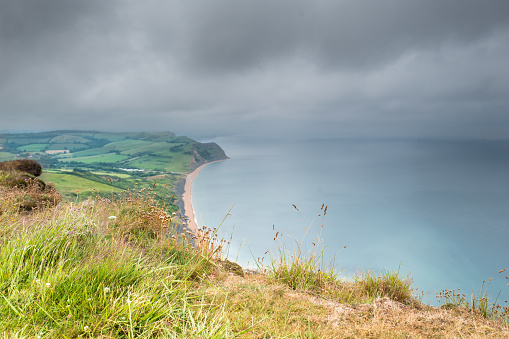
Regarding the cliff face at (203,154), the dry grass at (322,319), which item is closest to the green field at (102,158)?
the cliff face at (203,154)

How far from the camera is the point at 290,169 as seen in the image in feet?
558

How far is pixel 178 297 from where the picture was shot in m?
3.19

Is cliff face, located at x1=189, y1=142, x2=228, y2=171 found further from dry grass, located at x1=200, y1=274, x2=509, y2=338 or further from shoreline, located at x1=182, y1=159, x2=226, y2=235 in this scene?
dry grass, located at x1=200, y1=274, x2=509, y2=338

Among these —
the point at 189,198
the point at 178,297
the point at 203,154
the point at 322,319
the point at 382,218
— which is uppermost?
the point at 178,297

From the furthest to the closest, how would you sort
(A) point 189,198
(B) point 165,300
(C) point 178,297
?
(A) point 189,198 → (C) point 178,297 → (B) point 165,300

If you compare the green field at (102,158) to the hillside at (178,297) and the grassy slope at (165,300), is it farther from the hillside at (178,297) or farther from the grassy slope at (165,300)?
the grassy slope at (165,300)

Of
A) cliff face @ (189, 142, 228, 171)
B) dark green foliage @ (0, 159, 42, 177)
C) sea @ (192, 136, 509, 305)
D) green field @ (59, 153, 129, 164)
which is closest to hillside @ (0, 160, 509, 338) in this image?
dark green foliage @ (0, 159, 42, 177)

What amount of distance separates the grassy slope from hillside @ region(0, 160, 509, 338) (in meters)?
0.01

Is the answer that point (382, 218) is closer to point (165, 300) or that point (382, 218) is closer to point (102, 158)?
point (165, 300)

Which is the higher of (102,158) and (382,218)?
(102,158)

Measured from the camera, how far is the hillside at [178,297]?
2.53 metres

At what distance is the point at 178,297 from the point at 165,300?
21 centimetres

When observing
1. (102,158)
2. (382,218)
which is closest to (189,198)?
(382,218)

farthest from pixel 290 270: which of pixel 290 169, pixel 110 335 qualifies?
pixel 290 169
